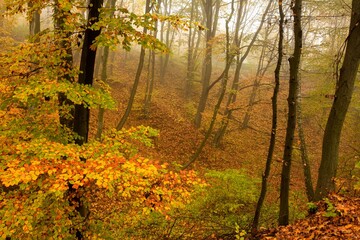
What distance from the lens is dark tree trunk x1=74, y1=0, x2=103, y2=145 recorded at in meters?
5.30

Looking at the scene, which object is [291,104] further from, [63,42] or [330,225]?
[63,42]

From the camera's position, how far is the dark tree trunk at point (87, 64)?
530cm

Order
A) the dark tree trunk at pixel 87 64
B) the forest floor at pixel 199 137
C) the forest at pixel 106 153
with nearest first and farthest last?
the forest at pixel 106 153 → the dark tree trunk at pixel 87 64 → the forest floor at pixel 199 137

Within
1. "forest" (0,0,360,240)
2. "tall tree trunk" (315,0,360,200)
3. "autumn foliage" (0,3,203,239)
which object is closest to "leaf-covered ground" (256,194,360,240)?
"forest" (0,0,360,240)

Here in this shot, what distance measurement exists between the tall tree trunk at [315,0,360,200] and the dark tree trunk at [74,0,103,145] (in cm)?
538

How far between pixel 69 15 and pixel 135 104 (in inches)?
532

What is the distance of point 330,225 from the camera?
4977 millimetres

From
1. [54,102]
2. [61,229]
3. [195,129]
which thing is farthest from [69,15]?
[195,129]

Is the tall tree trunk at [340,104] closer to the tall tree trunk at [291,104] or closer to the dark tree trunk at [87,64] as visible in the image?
the tall tree trunk at [291,104]


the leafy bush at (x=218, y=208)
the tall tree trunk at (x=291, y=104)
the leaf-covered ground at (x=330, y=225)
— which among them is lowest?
the leafy bush at (x=218, y=208)

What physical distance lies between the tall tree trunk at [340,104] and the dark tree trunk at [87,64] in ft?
17.7

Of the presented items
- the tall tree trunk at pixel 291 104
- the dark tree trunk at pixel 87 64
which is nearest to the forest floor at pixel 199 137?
the tall tree trunk at pixel 291 104

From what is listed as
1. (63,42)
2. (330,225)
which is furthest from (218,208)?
(63,42)

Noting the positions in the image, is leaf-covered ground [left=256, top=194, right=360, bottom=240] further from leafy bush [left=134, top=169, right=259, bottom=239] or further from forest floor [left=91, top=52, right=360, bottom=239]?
leafy bush [left=134, top=169, right=259, bottom=239]
